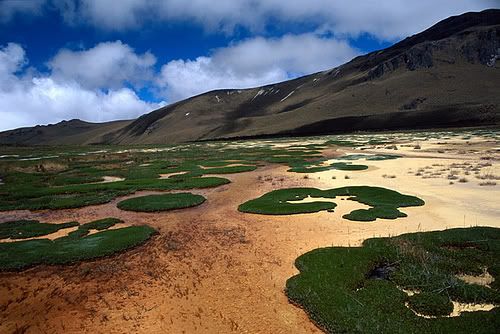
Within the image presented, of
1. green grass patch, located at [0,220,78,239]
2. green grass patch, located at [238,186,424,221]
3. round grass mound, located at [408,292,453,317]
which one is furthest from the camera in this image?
green grass patch, located at [238,186,424,221]

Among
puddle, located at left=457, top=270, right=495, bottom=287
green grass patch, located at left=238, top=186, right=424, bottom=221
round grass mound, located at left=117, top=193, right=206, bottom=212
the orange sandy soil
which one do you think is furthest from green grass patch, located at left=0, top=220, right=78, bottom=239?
puddle, located at left=457, top=270, right=495, bottom=287

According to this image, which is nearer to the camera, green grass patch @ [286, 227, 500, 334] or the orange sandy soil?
green grass patch @ [286, 227, 500, 334]

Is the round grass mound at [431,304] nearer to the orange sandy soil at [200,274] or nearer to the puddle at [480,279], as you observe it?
the puddle at [480,279]

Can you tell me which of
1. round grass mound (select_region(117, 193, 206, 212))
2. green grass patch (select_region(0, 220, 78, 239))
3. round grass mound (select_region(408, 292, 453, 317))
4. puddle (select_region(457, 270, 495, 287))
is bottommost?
puddle (select_region(457, 270, 495, 287))

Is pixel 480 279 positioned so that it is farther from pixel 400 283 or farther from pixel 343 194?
pixel 343 194

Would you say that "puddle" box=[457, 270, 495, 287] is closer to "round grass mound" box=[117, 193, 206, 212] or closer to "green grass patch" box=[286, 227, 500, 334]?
"green grass patch" box=[286, 227, 500, 334]

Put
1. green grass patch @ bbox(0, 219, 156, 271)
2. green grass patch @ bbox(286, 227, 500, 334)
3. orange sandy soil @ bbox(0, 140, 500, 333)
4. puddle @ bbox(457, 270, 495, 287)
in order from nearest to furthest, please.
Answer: green grass patch @ bbox(286, 227, 500, 334) < orange sandy soil @ bbox(0, 140, 500, 333) < puddle @ bbox(457, 270, 495, 287) < green grass patch @ bbox(0, 219, 156, 271)

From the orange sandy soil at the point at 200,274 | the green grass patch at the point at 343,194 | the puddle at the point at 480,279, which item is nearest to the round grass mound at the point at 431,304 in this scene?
the puddle at the point at 480,279
